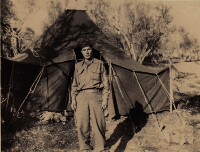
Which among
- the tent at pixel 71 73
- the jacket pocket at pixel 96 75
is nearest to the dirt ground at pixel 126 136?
the tent at pixel 71 73

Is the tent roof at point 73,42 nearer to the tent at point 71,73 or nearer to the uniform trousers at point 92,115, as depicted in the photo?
the tent at point 71,73

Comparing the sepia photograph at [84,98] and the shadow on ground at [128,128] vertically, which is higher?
the sepia photograph at [84,98]

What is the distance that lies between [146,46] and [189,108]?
1226cm

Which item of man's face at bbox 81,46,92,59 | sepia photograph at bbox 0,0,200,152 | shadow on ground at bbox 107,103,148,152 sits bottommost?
shadow on ground at bbox 107,103,148,152

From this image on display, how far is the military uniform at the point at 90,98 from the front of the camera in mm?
5543

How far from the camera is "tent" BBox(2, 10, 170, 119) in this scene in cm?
825

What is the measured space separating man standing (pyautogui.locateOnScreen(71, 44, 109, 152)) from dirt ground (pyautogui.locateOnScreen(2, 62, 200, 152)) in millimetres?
1032

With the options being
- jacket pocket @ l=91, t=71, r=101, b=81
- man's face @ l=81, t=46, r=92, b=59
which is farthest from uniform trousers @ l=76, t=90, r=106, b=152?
man's face @ l=81, t=46, r=92, b=59

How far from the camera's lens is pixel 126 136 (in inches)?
293

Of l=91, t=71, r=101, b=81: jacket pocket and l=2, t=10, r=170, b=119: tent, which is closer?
l=91, t=71, r=101, b=81: jacket pocket

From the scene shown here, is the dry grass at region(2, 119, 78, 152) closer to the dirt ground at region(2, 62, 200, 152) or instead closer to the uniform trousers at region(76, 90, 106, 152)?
the dirt ground at region(2, 62, 200, 152)

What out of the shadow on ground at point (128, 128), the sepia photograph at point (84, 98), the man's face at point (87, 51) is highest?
the man's face at point (87, 51)

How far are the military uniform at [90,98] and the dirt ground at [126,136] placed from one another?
1033mm

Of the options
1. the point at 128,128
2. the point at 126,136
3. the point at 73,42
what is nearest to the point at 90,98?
the point at 126,136
